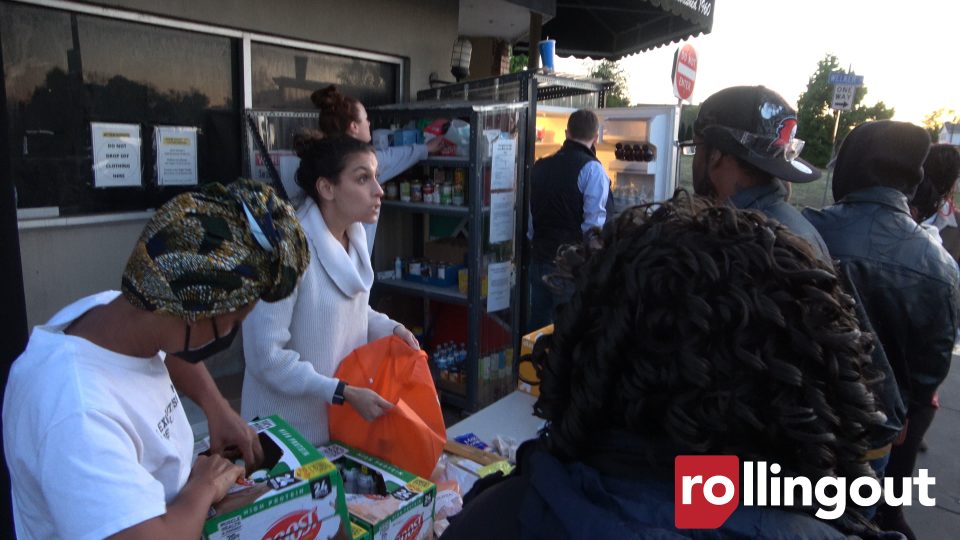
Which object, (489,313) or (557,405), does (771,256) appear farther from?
(489,313)

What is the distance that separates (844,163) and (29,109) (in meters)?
4.05

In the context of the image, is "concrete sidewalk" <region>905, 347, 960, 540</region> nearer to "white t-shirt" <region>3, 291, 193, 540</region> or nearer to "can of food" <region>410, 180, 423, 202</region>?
"can of food" <region>410, 180, 423, 202</region>

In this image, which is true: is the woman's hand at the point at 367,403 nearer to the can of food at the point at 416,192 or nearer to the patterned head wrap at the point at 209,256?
the patterned head wrap at the point at 209,256

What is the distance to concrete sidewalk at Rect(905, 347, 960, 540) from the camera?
150 inches

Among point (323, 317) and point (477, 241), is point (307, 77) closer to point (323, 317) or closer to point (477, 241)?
point (477, 241)

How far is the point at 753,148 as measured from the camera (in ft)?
6.91

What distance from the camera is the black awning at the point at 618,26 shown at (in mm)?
6586

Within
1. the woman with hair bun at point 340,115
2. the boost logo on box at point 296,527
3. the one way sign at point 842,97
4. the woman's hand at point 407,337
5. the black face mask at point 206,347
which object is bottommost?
the boost logo on box at point 296,527

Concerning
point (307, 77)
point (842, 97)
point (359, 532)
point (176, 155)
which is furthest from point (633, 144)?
point (842, 97)

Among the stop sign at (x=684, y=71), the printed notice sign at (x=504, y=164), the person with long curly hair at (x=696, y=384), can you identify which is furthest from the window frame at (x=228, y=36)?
the person with long curly hair at (x=696, y=384)

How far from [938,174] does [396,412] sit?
3.85 metres

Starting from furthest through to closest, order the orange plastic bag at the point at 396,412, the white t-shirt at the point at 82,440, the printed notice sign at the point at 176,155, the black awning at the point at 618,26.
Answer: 1. the black awning at the point at 618,26
2. the printed notice sign at the point at 176,155
3. the orange plastic bag at the point at 396,412
4. the white t-shirt at the point at 82,440

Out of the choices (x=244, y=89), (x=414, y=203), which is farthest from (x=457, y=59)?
A: (x=244, y=89)

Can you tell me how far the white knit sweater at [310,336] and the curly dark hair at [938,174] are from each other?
3411mm
